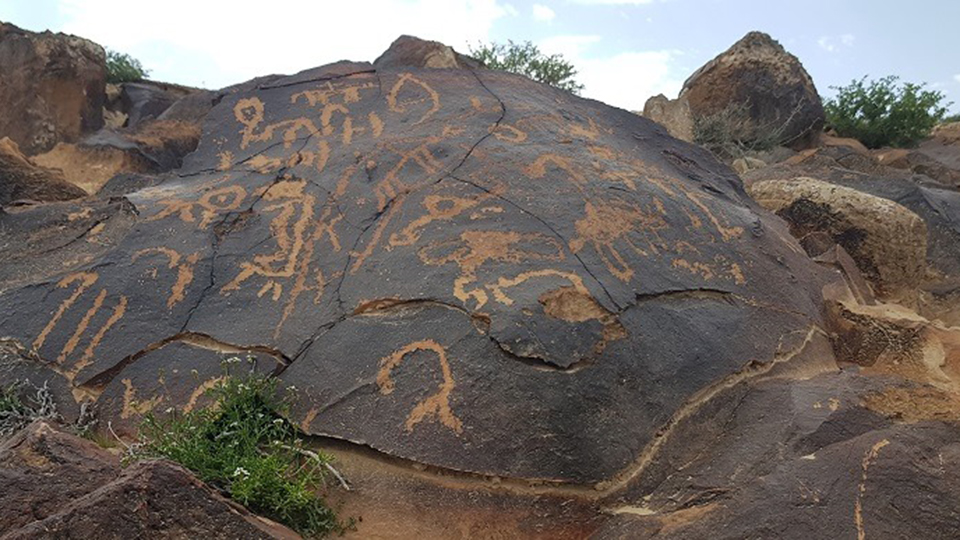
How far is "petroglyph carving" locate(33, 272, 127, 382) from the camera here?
3.58 m

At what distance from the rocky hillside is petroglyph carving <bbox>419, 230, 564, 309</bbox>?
1cm

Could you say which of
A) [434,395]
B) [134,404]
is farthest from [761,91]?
[134,404]

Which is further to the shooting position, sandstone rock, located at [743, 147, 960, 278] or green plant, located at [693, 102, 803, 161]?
green plant, located at [693, 102, 803, 161]

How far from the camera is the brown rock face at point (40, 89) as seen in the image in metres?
8.40

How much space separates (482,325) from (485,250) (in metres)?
0.50


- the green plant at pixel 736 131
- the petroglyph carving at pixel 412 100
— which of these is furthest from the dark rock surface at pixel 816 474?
the green plant at pixel 736 131

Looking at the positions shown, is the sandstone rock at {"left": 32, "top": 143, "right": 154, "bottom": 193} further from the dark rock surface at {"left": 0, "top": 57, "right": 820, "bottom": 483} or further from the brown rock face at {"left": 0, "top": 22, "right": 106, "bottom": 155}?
the dark rock surface at {"left": 0, "top": 57, "right": 820, "bottom": 483}

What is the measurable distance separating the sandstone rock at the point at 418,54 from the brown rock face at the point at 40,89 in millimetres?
4250

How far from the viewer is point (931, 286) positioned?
6.57 metres

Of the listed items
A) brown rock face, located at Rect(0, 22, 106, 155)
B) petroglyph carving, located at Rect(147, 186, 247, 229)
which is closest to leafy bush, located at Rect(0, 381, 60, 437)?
petroglyph carving, located at Rect(147, 186, 247, 229)

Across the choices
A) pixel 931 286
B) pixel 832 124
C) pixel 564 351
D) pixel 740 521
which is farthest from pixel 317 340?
pixel 832 124

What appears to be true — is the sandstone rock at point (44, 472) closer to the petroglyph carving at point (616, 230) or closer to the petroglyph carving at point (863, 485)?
the petroglyph carving at point (616, 230)

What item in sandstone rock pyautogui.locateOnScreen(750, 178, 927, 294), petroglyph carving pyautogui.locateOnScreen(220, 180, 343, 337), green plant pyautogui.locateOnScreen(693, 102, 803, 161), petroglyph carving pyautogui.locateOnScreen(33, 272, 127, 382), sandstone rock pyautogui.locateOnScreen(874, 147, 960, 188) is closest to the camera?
petroglyph carving pyautogui.locateOnScreen(33, 272, 127, 382)

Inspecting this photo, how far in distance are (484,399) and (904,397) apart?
1.69m
